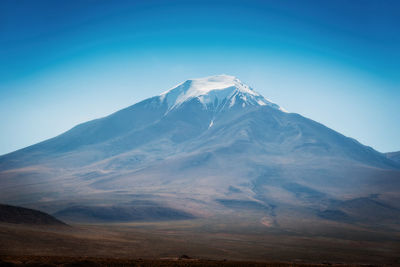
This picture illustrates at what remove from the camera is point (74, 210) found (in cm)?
12275

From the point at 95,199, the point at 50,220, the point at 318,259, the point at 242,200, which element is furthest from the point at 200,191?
the point at 318,259

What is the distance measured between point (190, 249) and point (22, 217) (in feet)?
103

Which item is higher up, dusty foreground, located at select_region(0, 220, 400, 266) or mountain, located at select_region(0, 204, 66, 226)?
mountain, located at select_region(0, 204, 66, 226)

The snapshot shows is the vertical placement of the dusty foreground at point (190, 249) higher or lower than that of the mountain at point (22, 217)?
lower

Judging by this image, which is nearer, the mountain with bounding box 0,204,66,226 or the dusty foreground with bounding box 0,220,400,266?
the dusty foreground with bounding box 0,220,400,266

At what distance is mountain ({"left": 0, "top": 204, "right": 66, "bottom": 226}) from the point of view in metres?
65.9

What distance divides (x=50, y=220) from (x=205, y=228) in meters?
42.4

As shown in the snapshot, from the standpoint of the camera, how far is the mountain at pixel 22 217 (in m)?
65.9

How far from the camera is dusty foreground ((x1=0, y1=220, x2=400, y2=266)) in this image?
42281 mm

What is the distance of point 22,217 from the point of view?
67.8 m

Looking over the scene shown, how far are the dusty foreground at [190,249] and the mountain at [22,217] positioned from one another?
3279mm

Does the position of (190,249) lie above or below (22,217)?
below

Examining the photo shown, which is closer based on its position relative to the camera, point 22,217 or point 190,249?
point 190,249

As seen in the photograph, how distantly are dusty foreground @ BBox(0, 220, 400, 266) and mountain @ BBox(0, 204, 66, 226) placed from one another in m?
3.28
